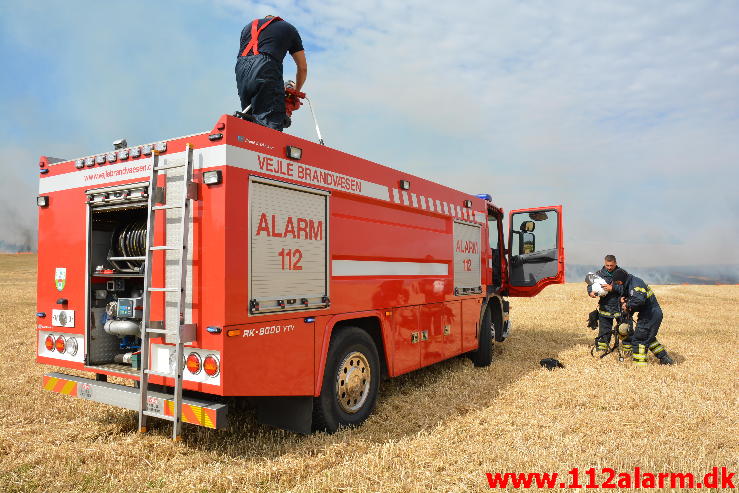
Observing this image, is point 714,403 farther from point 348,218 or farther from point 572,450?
point 348,218

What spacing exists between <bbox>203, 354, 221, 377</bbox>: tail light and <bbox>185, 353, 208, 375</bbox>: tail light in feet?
0.21

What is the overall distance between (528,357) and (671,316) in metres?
7.89

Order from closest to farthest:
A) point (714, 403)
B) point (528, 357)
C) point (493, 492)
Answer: point (493, 492) < point (714, 403) < point (528, 357)

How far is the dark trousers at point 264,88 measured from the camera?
514 cm

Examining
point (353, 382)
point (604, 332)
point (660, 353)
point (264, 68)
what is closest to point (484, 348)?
point (604, 332)

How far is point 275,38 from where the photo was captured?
17.3 ft

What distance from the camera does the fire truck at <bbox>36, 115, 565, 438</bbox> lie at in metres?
4.00

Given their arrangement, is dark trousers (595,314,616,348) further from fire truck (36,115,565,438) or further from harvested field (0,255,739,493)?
fire truck (36,115,565,438)

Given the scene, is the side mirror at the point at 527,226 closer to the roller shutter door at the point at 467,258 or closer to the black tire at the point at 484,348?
the roller shutter door at the point at 467,258

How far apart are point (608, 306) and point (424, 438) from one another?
5.81 metres

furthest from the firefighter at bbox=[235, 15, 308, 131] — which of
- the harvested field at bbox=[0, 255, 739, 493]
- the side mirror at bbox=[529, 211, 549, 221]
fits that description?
the side mirror at bbox=[529, 211, 549, 221]

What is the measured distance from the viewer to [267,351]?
167 inches

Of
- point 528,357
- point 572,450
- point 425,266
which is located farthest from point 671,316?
point 572,450

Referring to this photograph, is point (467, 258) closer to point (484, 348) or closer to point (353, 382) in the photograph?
point (484, 348)
